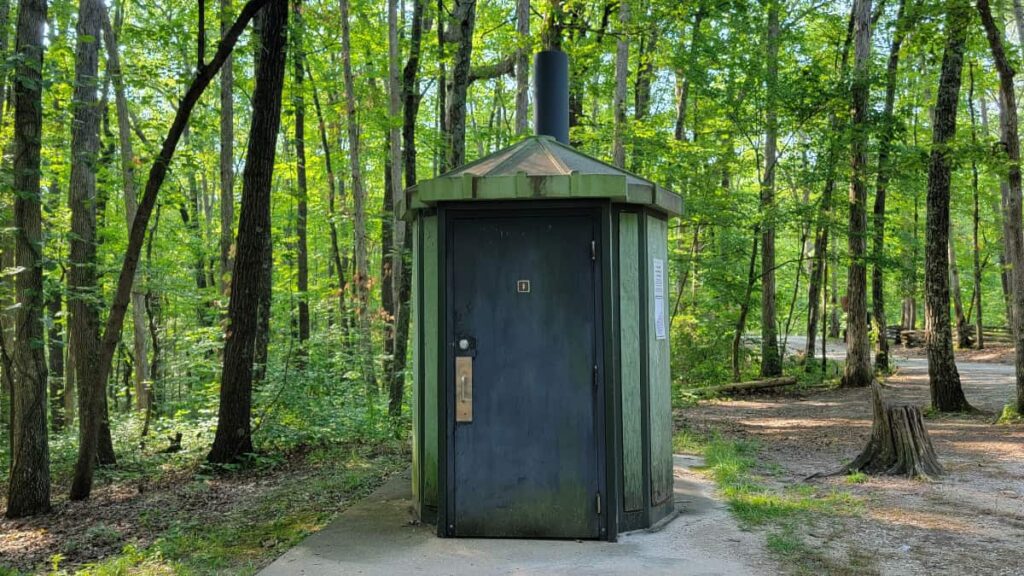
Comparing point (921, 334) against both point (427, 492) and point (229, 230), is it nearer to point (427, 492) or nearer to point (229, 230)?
point (229, 230)

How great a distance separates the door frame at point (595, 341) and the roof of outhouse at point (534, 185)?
14 centimetres

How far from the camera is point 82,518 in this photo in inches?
256

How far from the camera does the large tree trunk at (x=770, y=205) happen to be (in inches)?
577

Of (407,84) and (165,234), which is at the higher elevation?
(407,84)

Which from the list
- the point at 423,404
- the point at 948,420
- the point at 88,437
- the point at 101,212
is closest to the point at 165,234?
the point at 101,212

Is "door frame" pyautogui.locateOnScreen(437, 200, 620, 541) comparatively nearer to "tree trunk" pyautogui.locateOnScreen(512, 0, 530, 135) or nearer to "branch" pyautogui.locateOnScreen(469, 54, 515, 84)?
"tree trunk" pyautogui.locateOnScreen(512, 0, 530, 135)

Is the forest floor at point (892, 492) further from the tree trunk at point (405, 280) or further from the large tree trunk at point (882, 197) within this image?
the tree trunk at point (405, 280)

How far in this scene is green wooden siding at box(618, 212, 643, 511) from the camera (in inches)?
199

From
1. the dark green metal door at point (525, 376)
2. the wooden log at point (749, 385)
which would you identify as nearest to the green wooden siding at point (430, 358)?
the dark green metal door at point (525, 376)

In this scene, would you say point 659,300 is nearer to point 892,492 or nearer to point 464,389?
point 464,389

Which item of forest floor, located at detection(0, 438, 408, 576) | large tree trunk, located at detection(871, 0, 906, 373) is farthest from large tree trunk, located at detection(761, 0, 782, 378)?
forest floor, located at detection(0, 438, 408, 576)

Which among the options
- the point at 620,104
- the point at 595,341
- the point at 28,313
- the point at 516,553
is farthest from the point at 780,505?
the point at 620,104

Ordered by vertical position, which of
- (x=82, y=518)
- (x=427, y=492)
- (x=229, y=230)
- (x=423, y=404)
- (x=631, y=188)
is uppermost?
(x=229, y=230)

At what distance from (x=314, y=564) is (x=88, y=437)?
3699 millimetres
